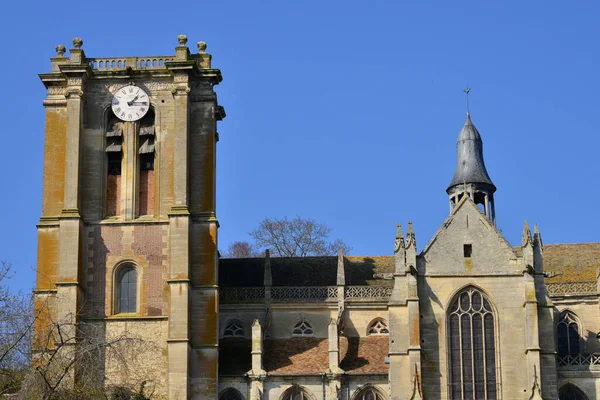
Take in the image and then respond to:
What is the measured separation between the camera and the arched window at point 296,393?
54250 millimetres

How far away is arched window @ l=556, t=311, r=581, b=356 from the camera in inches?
2291

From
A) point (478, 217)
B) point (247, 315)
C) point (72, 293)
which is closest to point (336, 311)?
point (247, 315)

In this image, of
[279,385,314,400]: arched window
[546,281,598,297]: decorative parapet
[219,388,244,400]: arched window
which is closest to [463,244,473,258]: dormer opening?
[546,281,598,297]: decorative parapet

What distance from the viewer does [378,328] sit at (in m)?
58.5

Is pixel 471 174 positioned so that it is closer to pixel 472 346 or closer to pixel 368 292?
pixel 368 292

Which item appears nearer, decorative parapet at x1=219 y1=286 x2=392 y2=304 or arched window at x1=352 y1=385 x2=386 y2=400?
arched window at x1=352 y1=385 x2=386 y2=400

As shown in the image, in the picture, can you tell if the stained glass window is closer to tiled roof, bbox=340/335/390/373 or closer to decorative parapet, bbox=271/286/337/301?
tiled roof, bbox=340/335/390/373

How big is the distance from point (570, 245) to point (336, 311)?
11940 millimetres

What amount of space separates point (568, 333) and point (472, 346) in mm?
7539

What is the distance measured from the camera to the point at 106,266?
5444 centimetres

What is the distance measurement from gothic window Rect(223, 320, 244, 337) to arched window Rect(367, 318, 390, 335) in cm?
564

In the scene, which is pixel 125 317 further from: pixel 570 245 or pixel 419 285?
pixel 570 245

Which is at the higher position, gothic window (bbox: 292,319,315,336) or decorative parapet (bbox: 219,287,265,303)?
decorative parapet (bbox: 219,287,265,303)

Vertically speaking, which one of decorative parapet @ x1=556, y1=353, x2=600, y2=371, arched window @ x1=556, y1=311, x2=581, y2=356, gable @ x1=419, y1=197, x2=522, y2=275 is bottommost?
decorative parapet @ x1=556, y1=353, x2=600, y2=371
